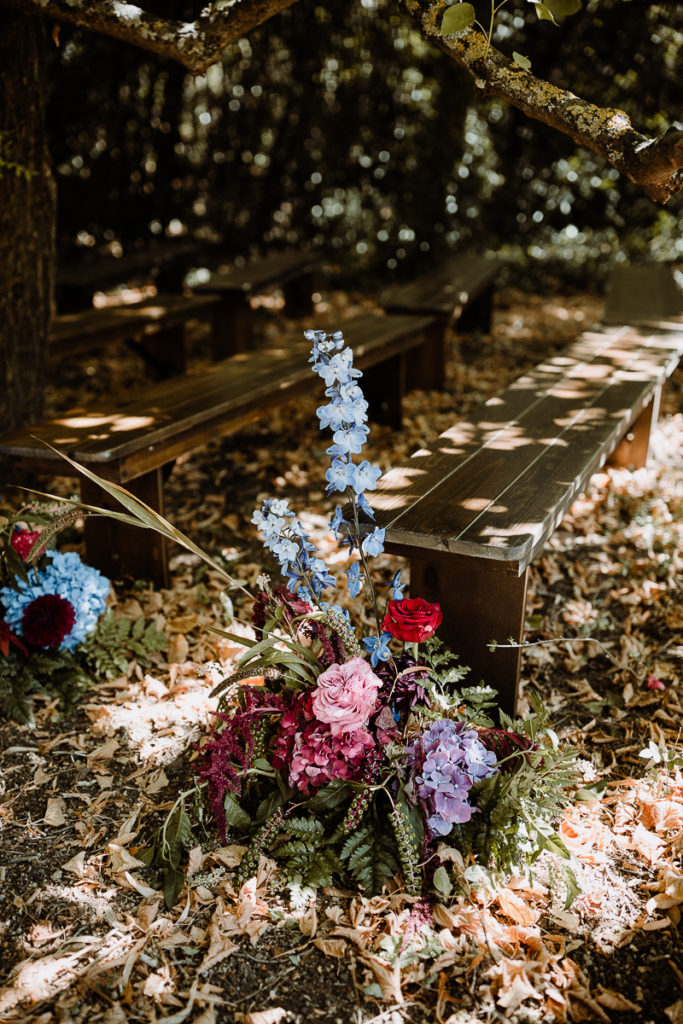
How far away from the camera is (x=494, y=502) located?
2738mm

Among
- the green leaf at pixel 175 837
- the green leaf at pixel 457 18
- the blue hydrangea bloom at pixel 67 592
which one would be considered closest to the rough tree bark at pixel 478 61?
the green leaf at pixel 457 18

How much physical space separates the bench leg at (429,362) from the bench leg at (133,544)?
302 cm

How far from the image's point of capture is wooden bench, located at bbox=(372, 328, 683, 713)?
98.7 inches

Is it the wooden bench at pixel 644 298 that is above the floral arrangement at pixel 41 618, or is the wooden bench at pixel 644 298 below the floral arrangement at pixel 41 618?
above

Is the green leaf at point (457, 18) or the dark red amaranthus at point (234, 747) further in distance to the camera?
the green leaf at point (457, 18)

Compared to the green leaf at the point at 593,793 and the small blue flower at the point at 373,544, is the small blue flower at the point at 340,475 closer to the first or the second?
the small blue flower at the point at 373,544

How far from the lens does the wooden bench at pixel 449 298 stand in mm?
5832

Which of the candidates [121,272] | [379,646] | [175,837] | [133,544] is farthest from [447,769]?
[121,272]

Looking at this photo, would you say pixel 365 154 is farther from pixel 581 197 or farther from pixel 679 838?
pixel 679 838

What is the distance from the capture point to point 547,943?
2.15m

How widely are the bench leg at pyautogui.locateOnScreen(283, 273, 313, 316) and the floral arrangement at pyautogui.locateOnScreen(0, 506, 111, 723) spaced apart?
17.5 feet

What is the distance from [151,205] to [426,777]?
775 centimetres

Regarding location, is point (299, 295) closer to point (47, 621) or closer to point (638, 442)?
point (638, 442)

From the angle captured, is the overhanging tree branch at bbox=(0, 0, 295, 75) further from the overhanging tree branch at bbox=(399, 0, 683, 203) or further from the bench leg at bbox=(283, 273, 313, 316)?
the bench leg at bbox=(283, 273, 313, 316)
